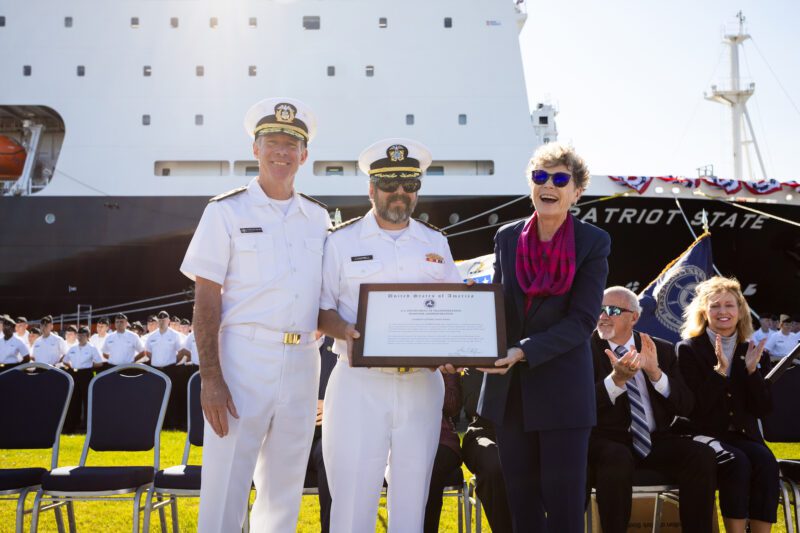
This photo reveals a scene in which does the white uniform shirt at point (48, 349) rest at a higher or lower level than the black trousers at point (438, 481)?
higher

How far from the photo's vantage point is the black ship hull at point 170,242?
468 inches

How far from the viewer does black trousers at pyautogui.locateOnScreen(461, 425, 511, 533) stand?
9.93 feet

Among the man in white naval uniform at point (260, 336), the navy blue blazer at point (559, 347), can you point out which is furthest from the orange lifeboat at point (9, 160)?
the navy blue blazer at point (559, 347)

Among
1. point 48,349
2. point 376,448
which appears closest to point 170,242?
point 48,349

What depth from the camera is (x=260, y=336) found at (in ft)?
7.80

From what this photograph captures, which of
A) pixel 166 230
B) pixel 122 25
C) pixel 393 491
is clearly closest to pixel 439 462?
pixel 393 491

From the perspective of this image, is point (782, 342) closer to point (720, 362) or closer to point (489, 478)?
point (720, 362)

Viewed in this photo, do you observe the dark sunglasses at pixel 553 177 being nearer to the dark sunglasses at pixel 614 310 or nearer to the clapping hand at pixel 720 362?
the dark sunglasses at pixel 614 310

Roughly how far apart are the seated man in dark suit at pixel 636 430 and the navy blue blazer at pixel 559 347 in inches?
23.3

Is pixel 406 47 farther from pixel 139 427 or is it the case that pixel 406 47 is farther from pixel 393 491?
pixel 393 491

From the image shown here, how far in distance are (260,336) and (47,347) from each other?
7.97 meters

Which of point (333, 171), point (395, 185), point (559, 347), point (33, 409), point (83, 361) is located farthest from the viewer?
point (333, 171)

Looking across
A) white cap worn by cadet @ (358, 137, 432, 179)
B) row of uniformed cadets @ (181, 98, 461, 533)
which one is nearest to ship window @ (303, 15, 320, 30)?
row of uniformed cadets @ (181, 98, 461, 533)

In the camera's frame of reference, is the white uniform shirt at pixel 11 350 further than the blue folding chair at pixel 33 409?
Yes
